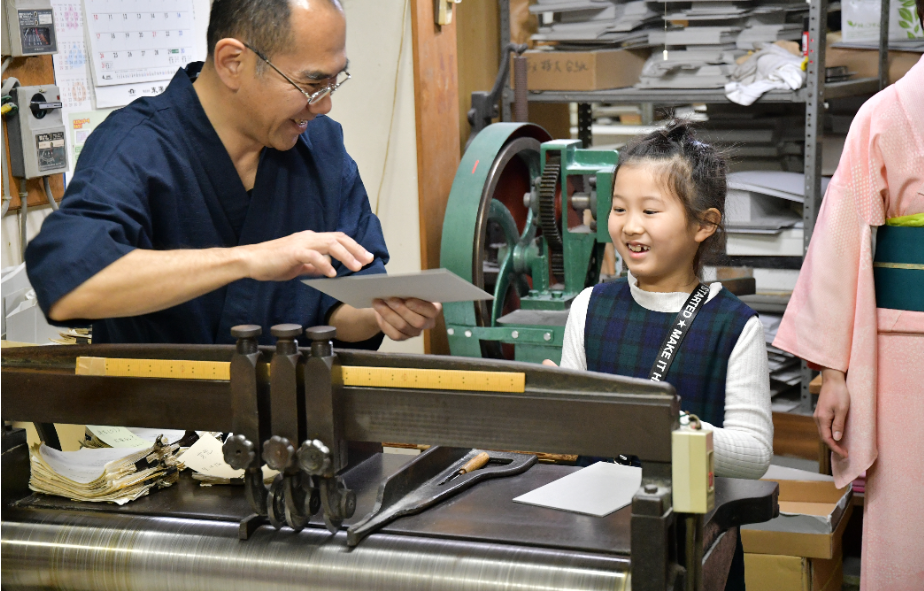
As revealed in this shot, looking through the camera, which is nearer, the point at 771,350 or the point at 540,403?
the point at 540,403

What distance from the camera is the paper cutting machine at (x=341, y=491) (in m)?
0.97

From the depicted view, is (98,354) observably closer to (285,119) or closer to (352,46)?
(285,119)

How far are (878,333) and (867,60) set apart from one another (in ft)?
5.93

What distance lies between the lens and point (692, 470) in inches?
36.6

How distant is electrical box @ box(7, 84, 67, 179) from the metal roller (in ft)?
3.74

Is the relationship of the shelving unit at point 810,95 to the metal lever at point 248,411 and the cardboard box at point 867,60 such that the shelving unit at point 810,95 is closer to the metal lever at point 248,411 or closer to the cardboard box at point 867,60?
the cardboard box at point 867,60

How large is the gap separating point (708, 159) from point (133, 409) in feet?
3.14

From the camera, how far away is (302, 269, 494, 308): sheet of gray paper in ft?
3.86

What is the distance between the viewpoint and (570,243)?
2434 millimetres

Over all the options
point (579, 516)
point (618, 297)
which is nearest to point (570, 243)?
point (618, 297)

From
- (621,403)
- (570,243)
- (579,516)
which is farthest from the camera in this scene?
(570,243)

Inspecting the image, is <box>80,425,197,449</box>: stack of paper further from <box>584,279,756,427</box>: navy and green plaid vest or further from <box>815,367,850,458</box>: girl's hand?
<box>815,367,850,458</box>: girl's hand

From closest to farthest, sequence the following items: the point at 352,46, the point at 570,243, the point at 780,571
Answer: the point at 780,571
the point at 570,243
the point at 352,46

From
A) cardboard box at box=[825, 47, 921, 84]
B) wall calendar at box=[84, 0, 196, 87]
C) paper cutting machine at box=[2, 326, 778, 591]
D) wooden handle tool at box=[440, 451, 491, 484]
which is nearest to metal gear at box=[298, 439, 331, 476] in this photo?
paper cutting machine at box=[2, 326, 778, 591]
